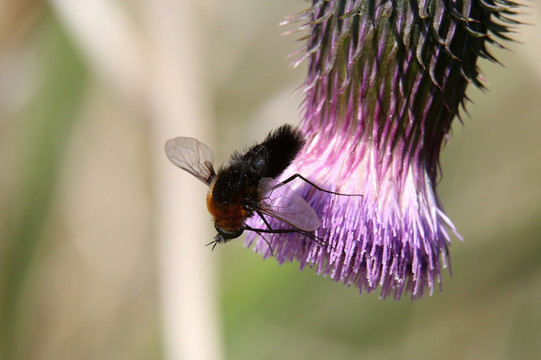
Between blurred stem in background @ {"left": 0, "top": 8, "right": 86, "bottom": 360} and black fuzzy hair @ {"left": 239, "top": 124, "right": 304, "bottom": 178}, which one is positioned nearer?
black fuzzy hair @ {"left": 239, "top": 124, "right": 304, "bottom": 178}

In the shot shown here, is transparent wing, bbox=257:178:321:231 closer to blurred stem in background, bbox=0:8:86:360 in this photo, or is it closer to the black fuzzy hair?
the black fuzzy hair

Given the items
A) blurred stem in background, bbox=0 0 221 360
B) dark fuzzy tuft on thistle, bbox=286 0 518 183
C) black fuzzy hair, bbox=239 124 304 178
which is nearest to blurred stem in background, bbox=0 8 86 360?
blurred stem in background, bbox=0 0 221 360

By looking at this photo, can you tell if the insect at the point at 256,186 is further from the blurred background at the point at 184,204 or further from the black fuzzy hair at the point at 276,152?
the blurred background at the point at 184,204

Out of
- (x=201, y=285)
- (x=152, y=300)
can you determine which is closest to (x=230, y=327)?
(x=201, y=285)

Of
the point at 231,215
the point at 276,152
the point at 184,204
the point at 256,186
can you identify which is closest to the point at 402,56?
the point at 276,152

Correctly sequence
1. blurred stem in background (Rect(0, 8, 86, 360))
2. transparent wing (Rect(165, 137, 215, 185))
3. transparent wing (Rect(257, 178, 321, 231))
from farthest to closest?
blurred stem in background (Rect(0, 8, 86, 360)) → transparent wing (Rect(165, 137, 215, 185)) → transparent wing (Rect(257, 178, 321, 231))

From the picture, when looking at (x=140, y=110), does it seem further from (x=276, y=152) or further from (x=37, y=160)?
(x=276, y=152)

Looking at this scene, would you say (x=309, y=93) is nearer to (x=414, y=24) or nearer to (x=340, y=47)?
(x=340, y=47)
